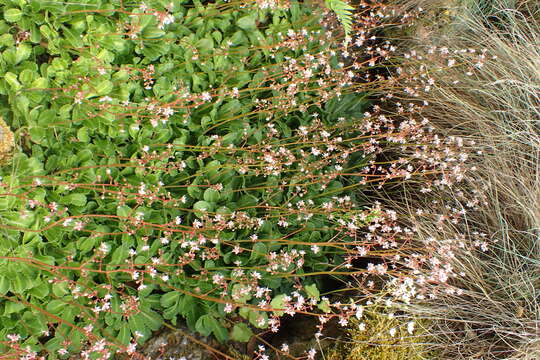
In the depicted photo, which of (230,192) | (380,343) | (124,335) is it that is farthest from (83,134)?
(380,343)

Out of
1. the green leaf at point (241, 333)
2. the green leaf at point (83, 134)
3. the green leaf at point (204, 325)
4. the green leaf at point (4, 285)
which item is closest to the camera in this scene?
the green leaf at point (4, 285)

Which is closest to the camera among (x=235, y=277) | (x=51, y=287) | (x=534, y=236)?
(x=51, y=287)

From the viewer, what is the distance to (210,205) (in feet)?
9.36

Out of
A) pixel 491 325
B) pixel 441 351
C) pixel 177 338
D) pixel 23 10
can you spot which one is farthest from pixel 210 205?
pixel 491 325

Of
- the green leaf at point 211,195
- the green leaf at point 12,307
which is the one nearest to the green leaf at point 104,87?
the green leaf at point 211,195

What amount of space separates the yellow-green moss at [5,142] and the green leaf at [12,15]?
1.93 feet

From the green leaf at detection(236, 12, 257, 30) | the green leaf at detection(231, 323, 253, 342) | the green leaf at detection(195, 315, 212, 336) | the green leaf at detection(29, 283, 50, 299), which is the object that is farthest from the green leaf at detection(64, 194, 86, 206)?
the green leaf at detection(236, 12, 257, 30)

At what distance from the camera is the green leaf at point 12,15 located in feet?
8.00

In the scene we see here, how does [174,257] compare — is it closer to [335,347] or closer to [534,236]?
[335,347]

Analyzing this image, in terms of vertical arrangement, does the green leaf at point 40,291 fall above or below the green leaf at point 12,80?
below

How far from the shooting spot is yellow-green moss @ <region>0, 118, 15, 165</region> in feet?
7.86

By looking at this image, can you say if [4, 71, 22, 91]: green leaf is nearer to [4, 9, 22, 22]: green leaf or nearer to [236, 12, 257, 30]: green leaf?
[4, 9, 22, 22]: green leaf

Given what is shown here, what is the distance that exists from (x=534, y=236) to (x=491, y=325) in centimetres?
75

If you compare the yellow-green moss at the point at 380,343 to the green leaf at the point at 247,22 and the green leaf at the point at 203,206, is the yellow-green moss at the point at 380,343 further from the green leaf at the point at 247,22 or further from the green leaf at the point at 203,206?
the green leaf at the point at 247,22
